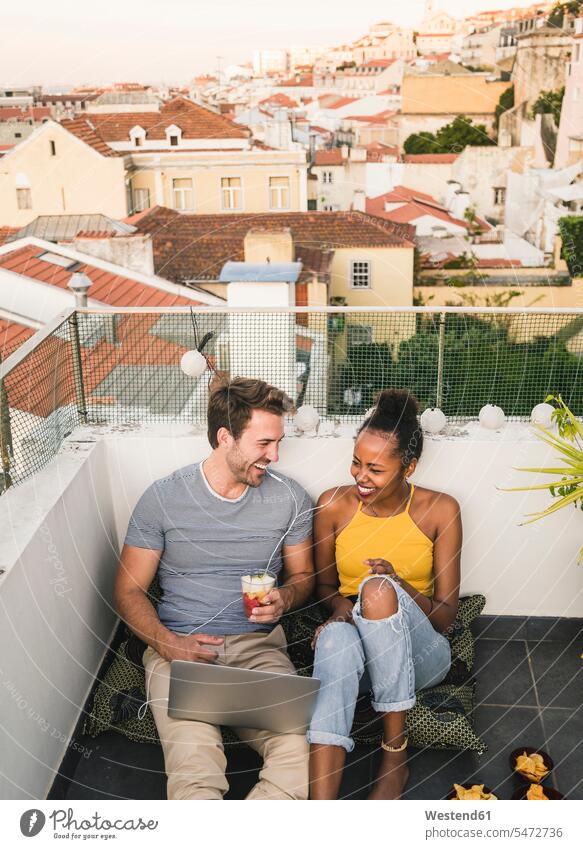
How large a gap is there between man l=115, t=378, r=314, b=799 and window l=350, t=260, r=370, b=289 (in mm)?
13249

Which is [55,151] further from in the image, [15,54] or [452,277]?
[15,54]

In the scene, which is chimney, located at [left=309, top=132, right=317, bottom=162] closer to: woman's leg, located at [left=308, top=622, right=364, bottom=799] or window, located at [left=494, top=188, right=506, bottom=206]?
window, located at [left=494, top=188, right=506, bottom=206]

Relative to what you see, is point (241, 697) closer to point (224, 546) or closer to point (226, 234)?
point (224, 546)

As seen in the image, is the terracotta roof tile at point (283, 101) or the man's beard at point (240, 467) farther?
the terracotta roof tile at point (283, 101)

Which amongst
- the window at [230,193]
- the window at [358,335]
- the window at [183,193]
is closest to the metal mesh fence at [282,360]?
the window at [358,335]

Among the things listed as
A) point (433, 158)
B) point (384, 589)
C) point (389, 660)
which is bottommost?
point (433, 158)

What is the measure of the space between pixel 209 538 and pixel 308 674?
1.18 ft

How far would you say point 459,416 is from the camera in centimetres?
218

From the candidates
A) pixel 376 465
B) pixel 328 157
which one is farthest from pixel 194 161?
pixel 376 465

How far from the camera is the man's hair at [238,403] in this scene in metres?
1.80

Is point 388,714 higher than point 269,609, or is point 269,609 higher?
point 269,609

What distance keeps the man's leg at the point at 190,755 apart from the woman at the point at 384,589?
0.17 meters

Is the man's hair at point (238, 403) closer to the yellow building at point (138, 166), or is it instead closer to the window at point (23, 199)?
the yellow building at point (138, 166)

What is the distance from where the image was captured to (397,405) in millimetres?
1835
